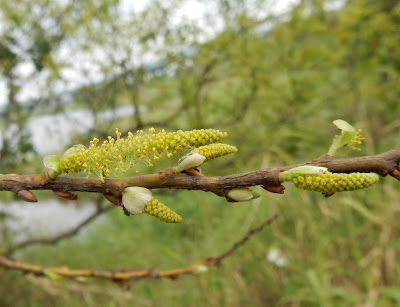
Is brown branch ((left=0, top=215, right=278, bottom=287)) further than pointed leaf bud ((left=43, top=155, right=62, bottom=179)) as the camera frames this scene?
Yes

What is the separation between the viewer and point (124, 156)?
0.62 meters

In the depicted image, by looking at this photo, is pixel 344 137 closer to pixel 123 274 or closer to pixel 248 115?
pixel 123 274

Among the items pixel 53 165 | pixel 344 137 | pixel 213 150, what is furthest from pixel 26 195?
pixel 344 137

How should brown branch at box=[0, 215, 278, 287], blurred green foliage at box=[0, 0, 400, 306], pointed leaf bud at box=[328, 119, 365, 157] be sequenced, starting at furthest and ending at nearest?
blurred green foliage at box=[0, 0, 400, 306], brown branch at box=[0, 215, 278, 287], pointed leaf bud at box=[328, 119, 365, 157]

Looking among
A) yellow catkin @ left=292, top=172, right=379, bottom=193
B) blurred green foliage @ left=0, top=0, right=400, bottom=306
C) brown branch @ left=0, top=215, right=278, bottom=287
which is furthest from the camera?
blurred green foliage @ left=0, top=0, right=400, bottom=306

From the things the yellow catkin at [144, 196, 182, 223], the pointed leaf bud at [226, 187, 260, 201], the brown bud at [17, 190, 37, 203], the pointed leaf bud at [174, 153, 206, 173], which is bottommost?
the yellow catkin at [144, 196, 182, 223]

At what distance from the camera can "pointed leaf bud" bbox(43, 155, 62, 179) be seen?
574 millimetres

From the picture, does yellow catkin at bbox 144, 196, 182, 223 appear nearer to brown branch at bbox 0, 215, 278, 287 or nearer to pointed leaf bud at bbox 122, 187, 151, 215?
pointed leaf bud at bbox 122, 187, 151, 215

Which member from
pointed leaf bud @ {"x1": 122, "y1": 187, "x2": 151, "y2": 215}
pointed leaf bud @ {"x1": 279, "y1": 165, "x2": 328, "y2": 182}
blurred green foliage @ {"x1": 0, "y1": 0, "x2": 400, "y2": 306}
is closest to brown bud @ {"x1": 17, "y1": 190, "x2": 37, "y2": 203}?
pointed leaf bud @ {"x1": 122, "y1": 187, "x2": 151, "y2": 215}

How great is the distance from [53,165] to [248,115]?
2.74 m

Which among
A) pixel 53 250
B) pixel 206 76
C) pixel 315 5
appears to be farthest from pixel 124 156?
pixel 53 250

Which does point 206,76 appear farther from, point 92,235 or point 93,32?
point 92,235

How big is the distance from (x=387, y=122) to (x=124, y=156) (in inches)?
127

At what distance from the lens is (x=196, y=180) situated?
0.56m
